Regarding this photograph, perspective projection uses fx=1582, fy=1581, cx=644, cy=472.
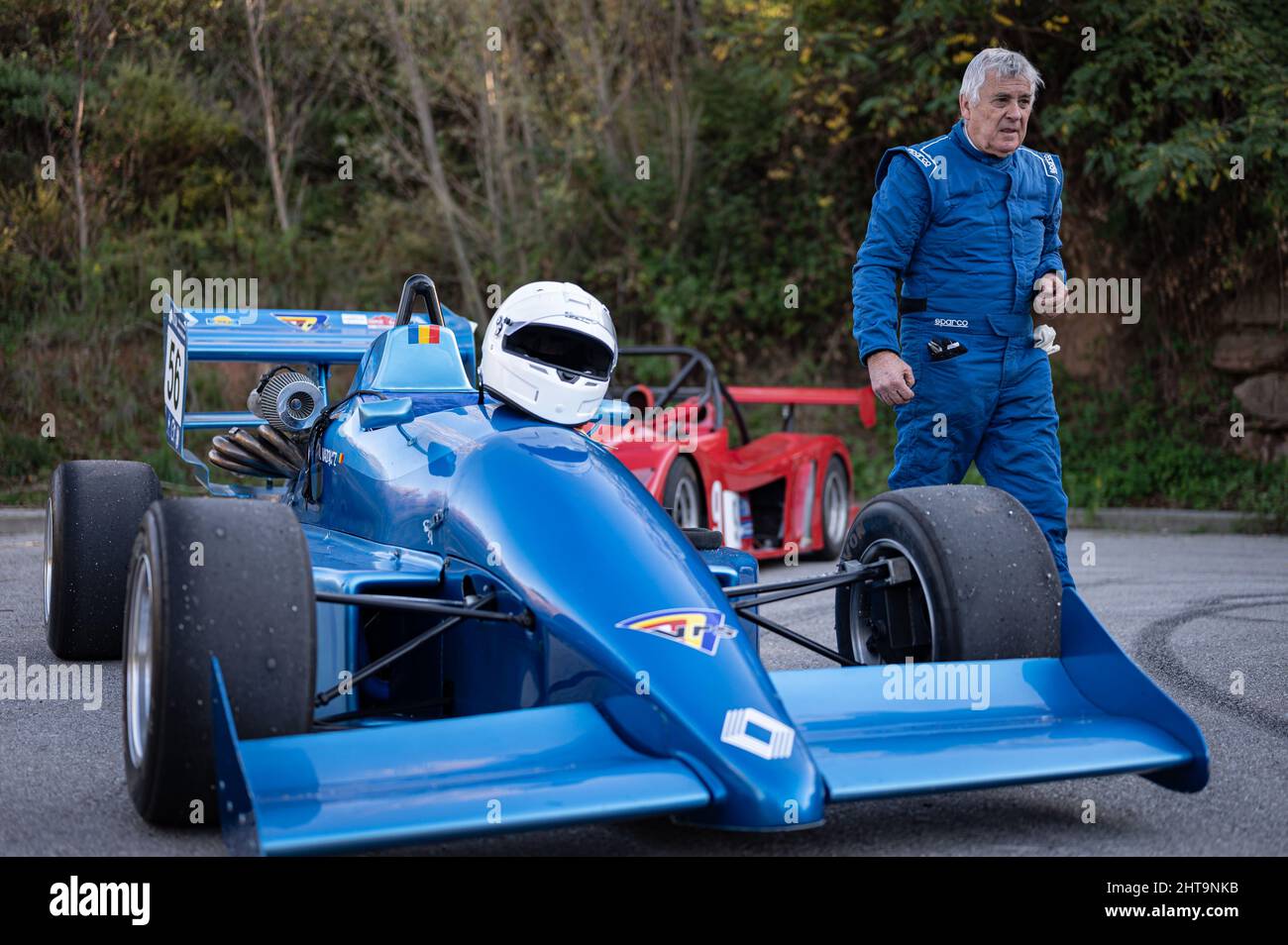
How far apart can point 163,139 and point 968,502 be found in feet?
42.8

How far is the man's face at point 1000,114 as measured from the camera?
4.75m

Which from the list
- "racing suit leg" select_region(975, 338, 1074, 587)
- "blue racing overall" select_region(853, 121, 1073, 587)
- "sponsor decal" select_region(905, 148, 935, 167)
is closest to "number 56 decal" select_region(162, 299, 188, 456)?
"blue racing overall" select_region(853, 121, 1073, 587)

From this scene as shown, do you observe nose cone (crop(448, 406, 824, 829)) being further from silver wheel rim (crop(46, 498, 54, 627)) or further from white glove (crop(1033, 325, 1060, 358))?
silver wheel rim (crop(46, 498, 54, 627))

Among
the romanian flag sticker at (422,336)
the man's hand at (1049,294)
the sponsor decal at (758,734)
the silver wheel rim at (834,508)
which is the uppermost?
the man's hand at (1049,294)

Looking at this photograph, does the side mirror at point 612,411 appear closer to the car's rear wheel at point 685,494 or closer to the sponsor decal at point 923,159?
the car's rear wheel at point 685,494

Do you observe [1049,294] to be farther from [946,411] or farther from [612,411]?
[612,411]

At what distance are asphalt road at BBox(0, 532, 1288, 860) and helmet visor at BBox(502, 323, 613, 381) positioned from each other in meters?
1.32

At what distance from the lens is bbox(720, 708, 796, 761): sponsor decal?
9.81ft

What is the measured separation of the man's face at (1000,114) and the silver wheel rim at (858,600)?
1.46m

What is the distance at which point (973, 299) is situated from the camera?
4.79 meters

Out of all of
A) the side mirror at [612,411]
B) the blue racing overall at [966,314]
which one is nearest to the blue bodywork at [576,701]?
the side mirror at [612,411]

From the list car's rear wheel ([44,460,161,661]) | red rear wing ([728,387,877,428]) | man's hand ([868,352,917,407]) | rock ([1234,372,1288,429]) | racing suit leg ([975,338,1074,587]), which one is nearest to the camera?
man's hand ([868,352,917,407])

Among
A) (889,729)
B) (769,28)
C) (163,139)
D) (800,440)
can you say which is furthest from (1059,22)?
(889,729)
